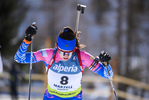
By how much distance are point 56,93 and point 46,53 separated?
1.79ft

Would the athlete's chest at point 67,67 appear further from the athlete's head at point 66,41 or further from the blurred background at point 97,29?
the blurred background at point 97,29

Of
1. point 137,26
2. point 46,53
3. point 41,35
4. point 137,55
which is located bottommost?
point 137,55

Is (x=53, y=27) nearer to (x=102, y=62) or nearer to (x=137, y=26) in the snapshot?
(x=137, y=26)

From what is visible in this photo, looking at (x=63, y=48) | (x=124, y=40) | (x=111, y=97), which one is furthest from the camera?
(x=124, y=40)

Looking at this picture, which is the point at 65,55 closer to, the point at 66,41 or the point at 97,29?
the point at 66,41

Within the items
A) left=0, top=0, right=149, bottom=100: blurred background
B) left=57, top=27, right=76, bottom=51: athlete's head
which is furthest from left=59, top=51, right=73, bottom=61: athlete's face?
left=0, top=0, right=149, bottom=100: blurred background

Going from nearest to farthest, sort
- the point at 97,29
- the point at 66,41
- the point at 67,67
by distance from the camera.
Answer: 1. the point at 66,41
2. the point at 67,67
3. the point at 97,29

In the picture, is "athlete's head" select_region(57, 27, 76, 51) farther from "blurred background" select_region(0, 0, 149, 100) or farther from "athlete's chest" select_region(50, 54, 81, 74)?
"blurred background" select_region(0, 0, 149, 100)

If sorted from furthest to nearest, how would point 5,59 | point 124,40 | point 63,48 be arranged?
point 124,40 < point 5,59 < point 63,48

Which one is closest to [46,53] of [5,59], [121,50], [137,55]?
[5,59]

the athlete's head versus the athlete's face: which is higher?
the athlete's head

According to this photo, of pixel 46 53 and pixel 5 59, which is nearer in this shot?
pixel 46 53

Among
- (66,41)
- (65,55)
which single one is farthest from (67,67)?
(66,41)

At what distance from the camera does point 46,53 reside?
125 inches
